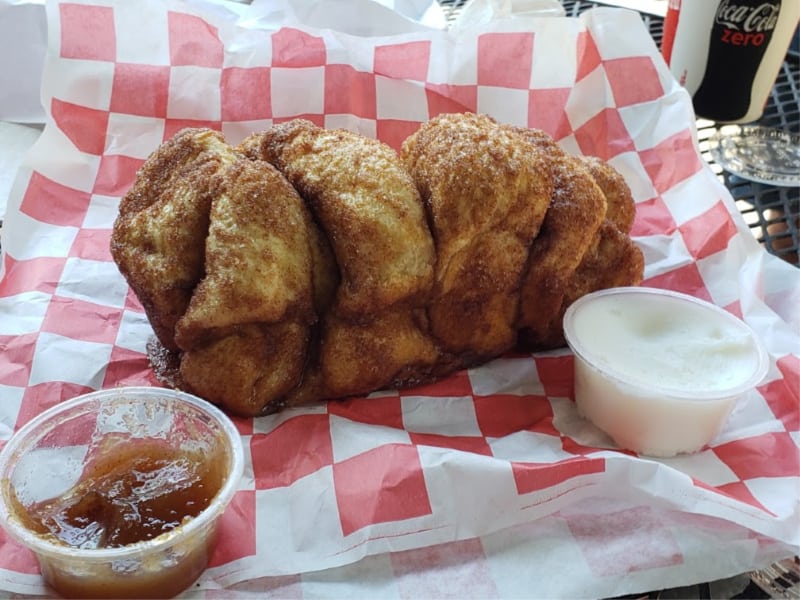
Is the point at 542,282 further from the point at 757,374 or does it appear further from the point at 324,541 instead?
the point at 324,541

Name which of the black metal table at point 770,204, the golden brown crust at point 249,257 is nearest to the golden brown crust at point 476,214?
the golden brown crust at point 249,257

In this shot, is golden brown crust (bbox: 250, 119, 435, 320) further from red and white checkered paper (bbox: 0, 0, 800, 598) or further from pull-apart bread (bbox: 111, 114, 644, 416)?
red and white checkered paper (bbox: 0, 0, 800, 598)

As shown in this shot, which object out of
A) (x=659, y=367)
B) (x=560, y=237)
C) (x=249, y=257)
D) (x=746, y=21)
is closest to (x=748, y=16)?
(x=746, y=21)

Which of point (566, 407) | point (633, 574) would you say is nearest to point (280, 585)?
point (633, 574)

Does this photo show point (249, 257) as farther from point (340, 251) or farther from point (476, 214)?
point (476, 214)

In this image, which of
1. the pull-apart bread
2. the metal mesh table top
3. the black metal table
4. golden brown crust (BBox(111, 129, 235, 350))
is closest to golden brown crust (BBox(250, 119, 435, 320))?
the pull-apart bread

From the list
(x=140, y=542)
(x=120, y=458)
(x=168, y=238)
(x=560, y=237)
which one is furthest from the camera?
(x=560, y=237)

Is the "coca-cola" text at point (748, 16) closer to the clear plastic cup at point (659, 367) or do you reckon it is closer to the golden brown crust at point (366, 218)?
the clear plastic cup at point (659, 367)
